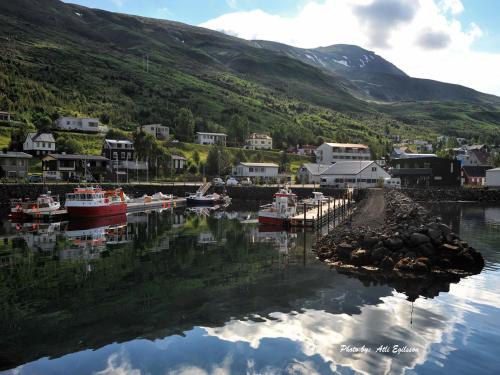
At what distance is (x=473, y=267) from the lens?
111 ft

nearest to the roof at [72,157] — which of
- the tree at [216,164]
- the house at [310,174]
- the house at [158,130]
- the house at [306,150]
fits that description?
the tree at [216,164]

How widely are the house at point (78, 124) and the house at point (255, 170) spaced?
46405mm

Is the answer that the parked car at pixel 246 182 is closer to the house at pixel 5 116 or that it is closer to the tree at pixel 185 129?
the tree at pixel 185 129

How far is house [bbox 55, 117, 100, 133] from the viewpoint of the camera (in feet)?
441

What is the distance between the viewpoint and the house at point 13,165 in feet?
303

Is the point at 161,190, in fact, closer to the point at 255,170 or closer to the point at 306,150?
the point at 255,170

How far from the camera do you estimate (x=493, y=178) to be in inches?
4897

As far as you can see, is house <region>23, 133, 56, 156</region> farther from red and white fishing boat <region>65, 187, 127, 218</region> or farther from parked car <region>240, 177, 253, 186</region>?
red and white fishing boat <region>65, 187, 127, 218</region>

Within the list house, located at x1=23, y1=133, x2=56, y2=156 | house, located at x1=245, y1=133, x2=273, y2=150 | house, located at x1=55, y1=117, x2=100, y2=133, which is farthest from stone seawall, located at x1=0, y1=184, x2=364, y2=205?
house, located at x1=245, y1=133, x2=273, y2=150

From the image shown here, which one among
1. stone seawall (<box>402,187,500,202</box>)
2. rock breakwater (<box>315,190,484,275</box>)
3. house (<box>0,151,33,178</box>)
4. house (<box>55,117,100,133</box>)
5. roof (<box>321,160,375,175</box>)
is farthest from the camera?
house (<box>55,117,100,133</box>)

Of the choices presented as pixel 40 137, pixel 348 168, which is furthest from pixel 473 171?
pixel 40 137

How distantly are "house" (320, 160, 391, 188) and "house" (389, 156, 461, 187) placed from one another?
10323 millimetres

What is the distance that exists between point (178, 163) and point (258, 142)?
48.2 m

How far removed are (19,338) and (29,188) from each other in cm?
7128
